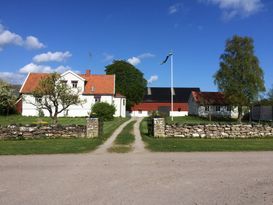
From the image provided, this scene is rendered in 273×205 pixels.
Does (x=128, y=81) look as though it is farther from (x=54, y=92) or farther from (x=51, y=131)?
(x=51, y=131)

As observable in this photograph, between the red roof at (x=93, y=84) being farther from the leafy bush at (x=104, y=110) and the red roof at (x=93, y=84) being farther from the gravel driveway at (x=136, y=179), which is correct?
the gravel driveway at (x=136, y=179)

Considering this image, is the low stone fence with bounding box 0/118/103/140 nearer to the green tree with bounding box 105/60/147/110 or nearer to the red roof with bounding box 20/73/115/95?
the red roof with bounding box 20/73/115/95

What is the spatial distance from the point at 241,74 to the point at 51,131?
36881mm

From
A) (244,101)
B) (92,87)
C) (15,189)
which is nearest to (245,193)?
(15,189)

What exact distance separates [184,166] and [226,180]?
2.45 metres

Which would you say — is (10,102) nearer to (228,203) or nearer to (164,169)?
(164,169)

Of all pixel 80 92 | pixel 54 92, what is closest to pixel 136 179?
pixel 54 92

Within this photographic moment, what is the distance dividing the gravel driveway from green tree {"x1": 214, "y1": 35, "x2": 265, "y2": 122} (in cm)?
3934

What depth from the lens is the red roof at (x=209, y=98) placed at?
2726 inches

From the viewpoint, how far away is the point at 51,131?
22469 mm

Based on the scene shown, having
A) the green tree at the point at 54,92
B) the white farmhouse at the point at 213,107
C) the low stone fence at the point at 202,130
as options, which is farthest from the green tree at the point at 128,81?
the low stone fence at the point at 202,130

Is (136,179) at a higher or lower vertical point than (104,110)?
lower

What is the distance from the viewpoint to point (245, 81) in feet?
172

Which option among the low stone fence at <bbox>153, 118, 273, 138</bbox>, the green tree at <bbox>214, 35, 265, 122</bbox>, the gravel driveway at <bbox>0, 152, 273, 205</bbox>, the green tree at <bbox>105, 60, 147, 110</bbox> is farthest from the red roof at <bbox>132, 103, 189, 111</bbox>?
the gravel driveway at <bbox>0, 152, 273, 205</bbox>
